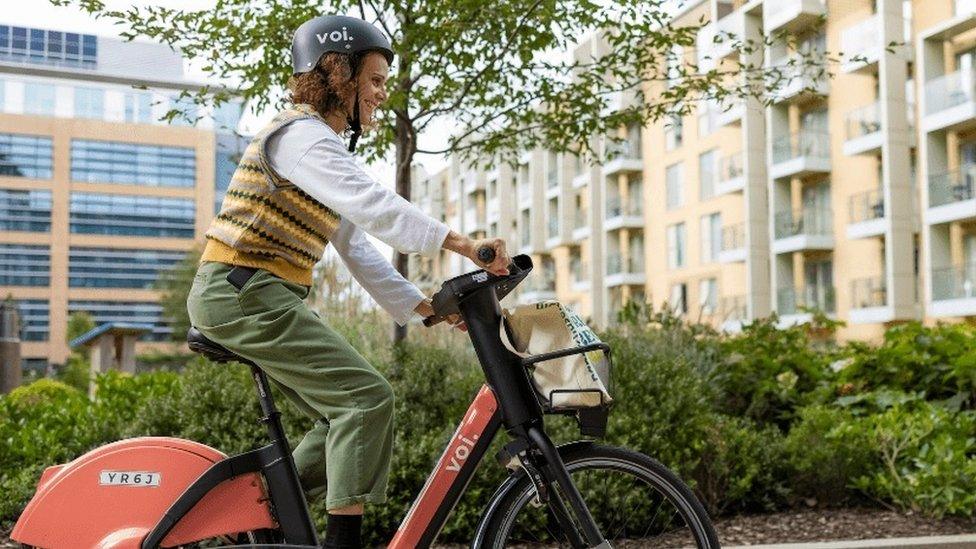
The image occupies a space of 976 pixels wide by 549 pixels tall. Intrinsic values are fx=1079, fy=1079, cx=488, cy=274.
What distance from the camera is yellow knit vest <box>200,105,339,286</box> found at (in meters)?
2.92

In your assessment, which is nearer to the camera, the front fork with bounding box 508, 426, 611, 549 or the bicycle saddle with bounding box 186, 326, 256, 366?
the front fork with bounding box 508, 426, 611, 549

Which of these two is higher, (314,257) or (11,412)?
(314,257)

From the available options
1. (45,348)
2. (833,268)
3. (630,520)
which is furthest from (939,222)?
(45,348)

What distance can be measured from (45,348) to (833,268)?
89.3 meters

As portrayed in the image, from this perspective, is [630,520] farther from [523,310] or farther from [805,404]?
[805,404]

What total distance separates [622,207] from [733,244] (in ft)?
32.1

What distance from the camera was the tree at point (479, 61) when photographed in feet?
20.8

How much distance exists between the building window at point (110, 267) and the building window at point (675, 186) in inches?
2636

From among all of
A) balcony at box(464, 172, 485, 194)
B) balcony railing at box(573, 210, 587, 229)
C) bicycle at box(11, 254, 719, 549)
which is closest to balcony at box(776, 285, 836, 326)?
balcony railing at box(573, 210, 587, 229)

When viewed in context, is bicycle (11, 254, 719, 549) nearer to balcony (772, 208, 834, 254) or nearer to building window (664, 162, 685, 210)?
balcony (772, 208, 834, 254)

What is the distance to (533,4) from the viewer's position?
6.29m

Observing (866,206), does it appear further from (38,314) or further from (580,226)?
(38,314)

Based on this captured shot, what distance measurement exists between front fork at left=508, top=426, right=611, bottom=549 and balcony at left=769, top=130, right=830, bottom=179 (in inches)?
1258

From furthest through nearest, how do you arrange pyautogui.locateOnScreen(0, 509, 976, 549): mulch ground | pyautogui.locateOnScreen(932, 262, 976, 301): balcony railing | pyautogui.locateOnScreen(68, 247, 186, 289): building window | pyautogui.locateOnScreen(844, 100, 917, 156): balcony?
pyautogui.locateOnScreen(68, 247, 186, 289): building window, pyautogui.locateOnScreen(844, 100, 917, 156): balcony, pyautogui.locateOnScreen(932, 262, 976, 301): balcony railing, pyautogui.locateOnScreen(0, 509, 976, 549): mulch ground
